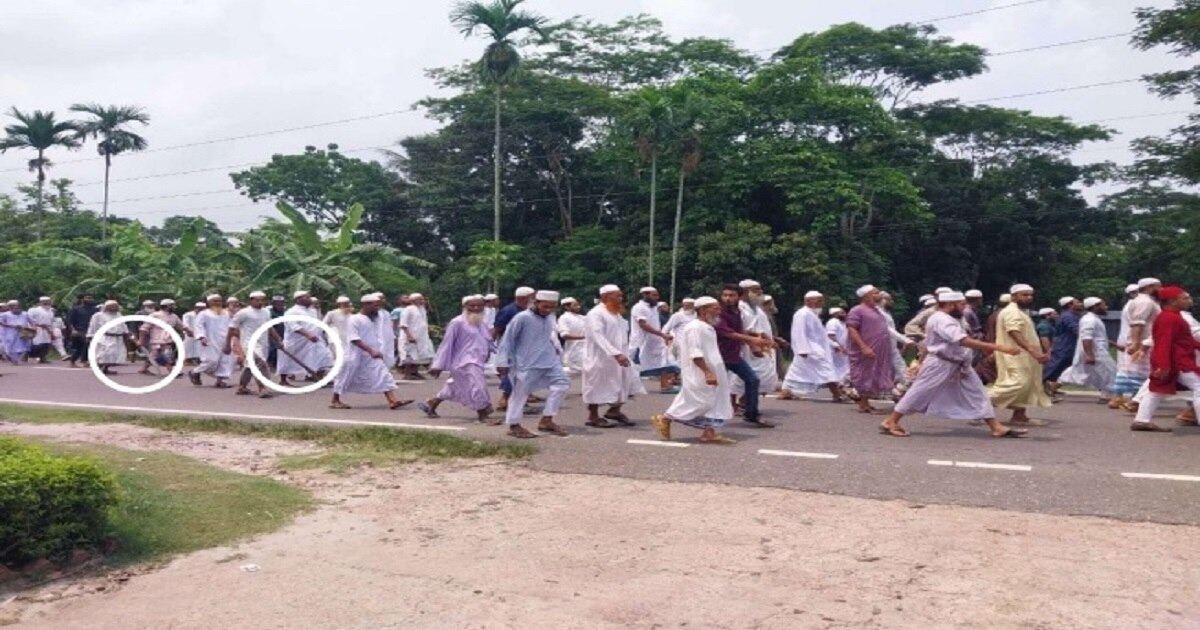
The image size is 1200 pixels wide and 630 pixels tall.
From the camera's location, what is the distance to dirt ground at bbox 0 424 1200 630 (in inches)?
191

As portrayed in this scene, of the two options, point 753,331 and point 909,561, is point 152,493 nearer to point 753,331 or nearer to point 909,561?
point 909,561

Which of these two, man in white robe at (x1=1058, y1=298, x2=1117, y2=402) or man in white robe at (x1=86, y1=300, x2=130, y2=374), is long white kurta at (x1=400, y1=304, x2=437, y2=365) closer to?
man in white robe at (x1=86, y1=300, x2=130, y2=374)

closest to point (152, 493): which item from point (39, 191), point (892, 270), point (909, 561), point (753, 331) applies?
point (909, 561)

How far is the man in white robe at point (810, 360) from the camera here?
1375 cm

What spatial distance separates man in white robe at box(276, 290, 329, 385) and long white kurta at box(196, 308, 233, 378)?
3.47 feet

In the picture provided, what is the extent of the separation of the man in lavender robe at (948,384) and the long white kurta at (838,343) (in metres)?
4.04

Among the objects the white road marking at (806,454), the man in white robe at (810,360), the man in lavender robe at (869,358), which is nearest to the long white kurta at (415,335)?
the man in white robe at (810,360)

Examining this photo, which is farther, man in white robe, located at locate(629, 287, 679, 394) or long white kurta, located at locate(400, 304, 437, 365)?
long white kurta, located at locate(400, 304, 437, 365)

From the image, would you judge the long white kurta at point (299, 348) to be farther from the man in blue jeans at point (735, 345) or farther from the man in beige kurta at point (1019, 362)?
the man in beige kurta at point (1019, 362)

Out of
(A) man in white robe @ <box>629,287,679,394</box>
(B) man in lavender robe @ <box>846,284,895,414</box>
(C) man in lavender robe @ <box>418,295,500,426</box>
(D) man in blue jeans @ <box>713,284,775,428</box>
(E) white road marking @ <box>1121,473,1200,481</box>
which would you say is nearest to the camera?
(E) white road marking @ <box>1121,473,1200,481</box>

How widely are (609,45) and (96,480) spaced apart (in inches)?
1370

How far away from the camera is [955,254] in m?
36.1

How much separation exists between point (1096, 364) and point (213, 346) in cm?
1290

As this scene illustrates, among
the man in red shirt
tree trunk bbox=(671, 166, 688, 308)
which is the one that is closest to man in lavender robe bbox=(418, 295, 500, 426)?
the man in red shirt
